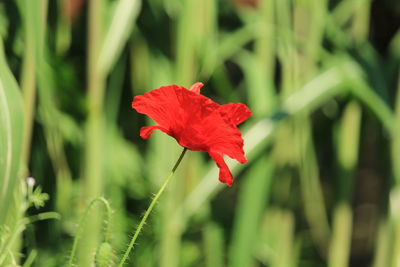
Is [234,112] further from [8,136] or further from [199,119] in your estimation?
[8,136]

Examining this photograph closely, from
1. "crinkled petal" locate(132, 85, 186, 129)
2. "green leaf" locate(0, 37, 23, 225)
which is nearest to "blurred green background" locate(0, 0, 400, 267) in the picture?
"green leaf" locate(0, 37, 23, 225)

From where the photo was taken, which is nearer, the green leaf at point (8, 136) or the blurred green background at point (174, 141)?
the green leaf at point (8, 136)

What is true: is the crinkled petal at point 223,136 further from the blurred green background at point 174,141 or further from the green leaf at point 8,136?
the blurred green background at point 174,141

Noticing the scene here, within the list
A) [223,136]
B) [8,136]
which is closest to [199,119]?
[223,136]

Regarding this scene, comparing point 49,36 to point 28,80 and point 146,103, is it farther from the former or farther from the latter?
point 146,103

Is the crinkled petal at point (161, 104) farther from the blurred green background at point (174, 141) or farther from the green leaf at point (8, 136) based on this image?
Result: the blurred green background at point (174, 141)

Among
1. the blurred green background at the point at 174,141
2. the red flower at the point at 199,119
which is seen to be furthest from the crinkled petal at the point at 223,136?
the blurred green background at the point at 174,141

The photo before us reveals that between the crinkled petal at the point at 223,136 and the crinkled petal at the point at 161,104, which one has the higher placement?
the crinkled petal at the point at 161,104

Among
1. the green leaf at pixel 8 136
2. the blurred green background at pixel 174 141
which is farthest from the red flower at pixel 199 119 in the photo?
the blurred green background at pixel 174 141
